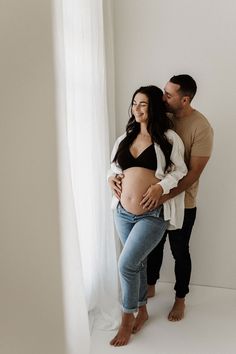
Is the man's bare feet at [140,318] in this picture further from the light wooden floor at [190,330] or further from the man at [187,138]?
the man at [187,138]

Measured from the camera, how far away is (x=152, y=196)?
1963 millimetres

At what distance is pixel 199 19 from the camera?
2334 mm

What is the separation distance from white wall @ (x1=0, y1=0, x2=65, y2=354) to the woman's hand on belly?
69cm

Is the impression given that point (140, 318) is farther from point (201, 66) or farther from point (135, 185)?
point (201, 66)

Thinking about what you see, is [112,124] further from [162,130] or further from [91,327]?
[91,327]

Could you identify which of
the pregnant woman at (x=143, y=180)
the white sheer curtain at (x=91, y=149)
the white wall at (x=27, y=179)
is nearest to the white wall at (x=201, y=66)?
the white sheer curtain at (x=91, y=149)

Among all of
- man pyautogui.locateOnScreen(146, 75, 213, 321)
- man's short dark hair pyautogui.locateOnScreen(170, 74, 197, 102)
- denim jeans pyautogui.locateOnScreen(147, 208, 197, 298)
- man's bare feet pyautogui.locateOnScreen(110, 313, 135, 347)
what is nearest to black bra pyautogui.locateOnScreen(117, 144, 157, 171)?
man pyautogui.locateOnScreen(146, 75, 213, 321)

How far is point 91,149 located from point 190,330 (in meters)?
1.15

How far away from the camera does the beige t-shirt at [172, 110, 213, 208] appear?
81.7 inches

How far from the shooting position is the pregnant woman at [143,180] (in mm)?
1974

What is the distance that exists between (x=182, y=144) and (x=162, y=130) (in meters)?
0.13

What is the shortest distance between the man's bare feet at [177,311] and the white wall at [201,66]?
421mm

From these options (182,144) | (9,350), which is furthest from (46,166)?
(182,144)

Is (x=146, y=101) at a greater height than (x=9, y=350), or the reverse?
(x=146, y=101)
